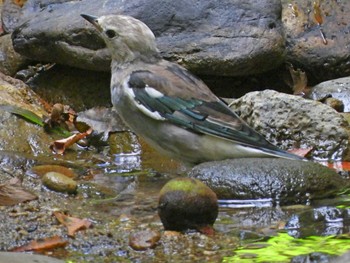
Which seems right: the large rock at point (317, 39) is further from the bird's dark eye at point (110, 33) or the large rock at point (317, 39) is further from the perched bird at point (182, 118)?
the bird's dark eye at point (110, 33)

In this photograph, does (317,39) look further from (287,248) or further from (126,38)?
(287,248)

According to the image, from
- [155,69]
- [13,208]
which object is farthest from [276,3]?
[13,208]

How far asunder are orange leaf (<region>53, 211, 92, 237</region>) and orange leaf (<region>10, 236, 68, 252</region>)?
6.1 inches

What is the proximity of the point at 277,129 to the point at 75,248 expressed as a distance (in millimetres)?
3639

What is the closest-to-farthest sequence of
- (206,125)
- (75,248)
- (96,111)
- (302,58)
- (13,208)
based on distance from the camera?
(75,248)
(13,208)
(206,125)
(96,111)
(302,58)

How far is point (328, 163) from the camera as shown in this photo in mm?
8219

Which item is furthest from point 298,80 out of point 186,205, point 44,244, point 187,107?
point 44,244

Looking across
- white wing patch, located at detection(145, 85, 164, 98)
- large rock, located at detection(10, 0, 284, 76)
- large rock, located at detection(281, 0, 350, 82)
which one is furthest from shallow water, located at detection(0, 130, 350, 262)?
large rock, located at detection(281, 0, 350, 82)

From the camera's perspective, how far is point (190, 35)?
9.86 metres

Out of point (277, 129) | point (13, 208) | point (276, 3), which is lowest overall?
point (13, 208)

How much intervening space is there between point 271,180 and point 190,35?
3.59 meters

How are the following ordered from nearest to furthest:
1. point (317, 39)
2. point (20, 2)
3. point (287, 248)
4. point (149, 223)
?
point (287, 248) → point (149, 223) → point (317, 39) → point (20, 2)

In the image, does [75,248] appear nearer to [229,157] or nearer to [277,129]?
[229,157]

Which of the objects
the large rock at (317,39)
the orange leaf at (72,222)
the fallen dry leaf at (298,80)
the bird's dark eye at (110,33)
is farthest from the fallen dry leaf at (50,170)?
the large rock at (317,39)
